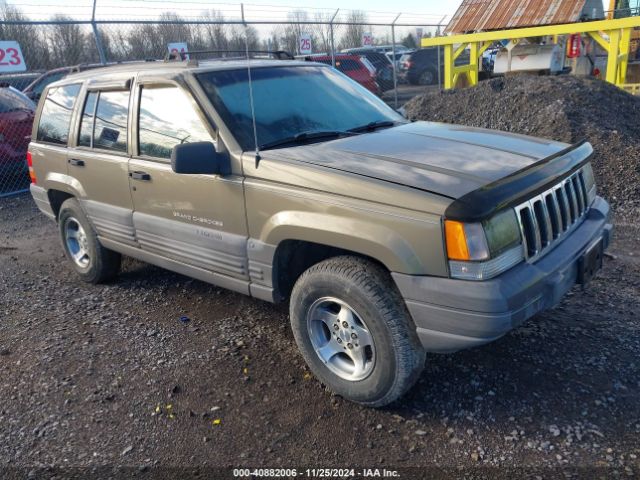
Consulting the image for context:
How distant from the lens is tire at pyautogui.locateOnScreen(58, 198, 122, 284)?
4793 mm

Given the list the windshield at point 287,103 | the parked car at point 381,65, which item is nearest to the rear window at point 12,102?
the windshield at point 287,103

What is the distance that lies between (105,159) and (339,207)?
7.52ft

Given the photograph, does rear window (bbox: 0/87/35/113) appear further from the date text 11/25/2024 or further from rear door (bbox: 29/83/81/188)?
the date text 11/25/2024

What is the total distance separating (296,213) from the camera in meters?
3.02

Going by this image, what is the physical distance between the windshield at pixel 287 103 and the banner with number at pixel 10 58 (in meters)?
9.31

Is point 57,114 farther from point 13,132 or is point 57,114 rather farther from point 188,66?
point 13,132

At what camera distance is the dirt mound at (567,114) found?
6535mm

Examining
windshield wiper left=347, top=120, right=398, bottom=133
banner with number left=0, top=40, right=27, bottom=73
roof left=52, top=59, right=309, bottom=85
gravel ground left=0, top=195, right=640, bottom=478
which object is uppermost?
banner with number left=0, top=40, right=27, bottom=73

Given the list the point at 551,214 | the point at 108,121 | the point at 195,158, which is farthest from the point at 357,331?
the point at 108,121

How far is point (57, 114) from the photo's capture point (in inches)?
192

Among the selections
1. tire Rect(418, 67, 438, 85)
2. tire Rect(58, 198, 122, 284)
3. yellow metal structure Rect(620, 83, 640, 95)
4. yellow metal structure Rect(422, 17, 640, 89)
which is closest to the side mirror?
tire Rect(58, 198, 122, 284)

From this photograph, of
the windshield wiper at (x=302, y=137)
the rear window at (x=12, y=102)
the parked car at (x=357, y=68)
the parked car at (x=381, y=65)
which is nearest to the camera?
the windshield wiper at (x=302, y=137)

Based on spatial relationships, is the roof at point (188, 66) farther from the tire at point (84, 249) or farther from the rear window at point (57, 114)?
the tire at point (84, 249)

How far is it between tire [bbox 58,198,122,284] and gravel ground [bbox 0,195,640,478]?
1.75 feet
